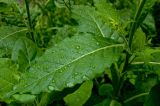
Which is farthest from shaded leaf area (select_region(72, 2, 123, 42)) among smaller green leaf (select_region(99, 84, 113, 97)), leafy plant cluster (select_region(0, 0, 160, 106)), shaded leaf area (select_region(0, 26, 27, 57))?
shaded leaf area (select_region(0, 26, 27, 57))

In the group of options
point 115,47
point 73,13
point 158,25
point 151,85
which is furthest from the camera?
point 158,25

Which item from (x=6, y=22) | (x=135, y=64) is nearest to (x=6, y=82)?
(x=135, y=64)

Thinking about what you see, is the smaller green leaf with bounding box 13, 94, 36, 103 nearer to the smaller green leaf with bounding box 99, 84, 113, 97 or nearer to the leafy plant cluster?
the leafy plant cluster

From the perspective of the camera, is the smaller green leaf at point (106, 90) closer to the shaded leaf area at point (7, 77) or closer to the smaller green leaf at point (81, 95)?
the smaller green leaf at point (81, 95)

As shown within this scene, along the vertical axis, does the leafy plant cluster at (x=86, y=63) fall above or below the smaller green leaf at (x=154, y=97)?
above

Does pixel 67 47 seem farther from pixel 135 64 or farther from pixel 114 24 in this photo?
pixel 135 64

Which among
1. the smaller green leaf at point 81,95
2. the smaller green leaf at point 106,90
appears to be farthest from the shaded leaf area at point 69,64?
the smaller green leaf at point 106,90

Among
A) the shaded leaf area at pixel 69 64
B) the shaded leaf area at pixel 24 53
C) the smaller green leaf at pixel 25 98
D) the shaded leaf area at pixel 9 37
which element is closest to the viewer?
the shaded leaf area at pixel 69 64

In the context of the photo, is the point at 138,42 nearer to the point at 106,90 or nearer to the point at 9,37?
the point at 106,90
